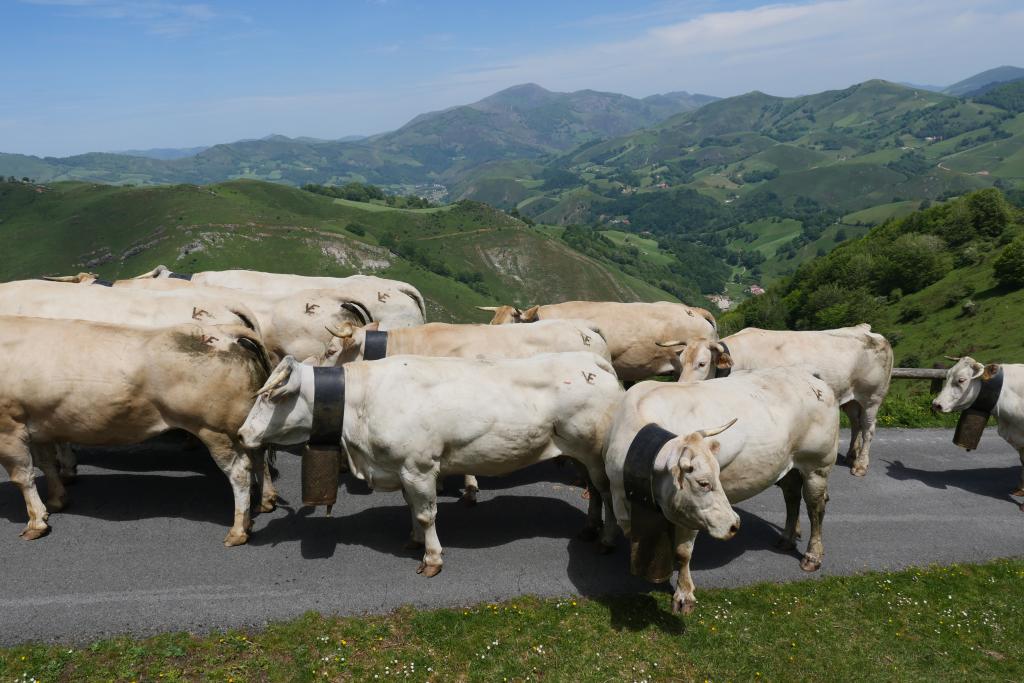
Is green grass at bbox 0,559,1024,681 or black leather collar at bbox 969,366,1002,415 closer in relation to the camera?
green grass at bbox 0,559,1024,681

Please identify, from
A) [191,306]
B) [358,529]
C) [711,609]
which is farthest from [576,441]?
[191,306]

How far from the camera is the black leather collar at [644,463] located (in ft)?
25.9

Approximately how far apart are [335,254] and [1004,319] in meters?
147

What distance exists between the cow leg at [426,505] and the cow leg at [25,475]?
20.5 ft

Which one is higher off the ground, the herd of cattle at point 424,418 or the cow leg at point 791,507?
the herd of cattle at point 424,418

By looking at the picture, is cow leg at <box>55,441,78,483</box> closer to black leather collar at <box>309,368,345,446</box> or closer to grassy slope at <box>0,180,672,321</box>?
black leather collar at <box>309,368,345,446</box>

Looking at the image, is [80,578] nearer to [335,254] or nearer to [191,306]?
[191,306]

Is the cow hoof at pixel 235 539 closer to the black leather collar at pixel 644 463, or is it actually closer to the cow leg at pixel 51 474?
the cow leg at pixel 51 474

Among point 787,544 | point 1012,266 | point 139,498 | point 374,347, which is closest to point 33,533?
point 139,498

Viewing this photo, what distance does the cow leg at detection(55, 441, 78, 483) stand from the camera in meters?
11.7

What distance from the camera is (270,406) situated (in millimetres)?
9195

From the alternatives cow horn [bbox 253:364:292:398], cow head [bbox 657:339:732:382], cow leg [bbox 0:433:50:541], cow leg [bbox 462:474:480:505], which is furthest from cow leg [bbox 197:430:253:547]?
cow head [bbox 657:339:732:382]

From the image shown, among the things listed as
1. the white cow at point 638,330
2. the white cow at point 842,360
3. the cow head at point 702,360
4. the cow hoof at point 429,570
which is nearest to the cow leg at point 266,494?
the cow hoof at point 429,570

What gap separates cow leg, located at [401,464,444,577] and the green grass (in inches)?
37.5
